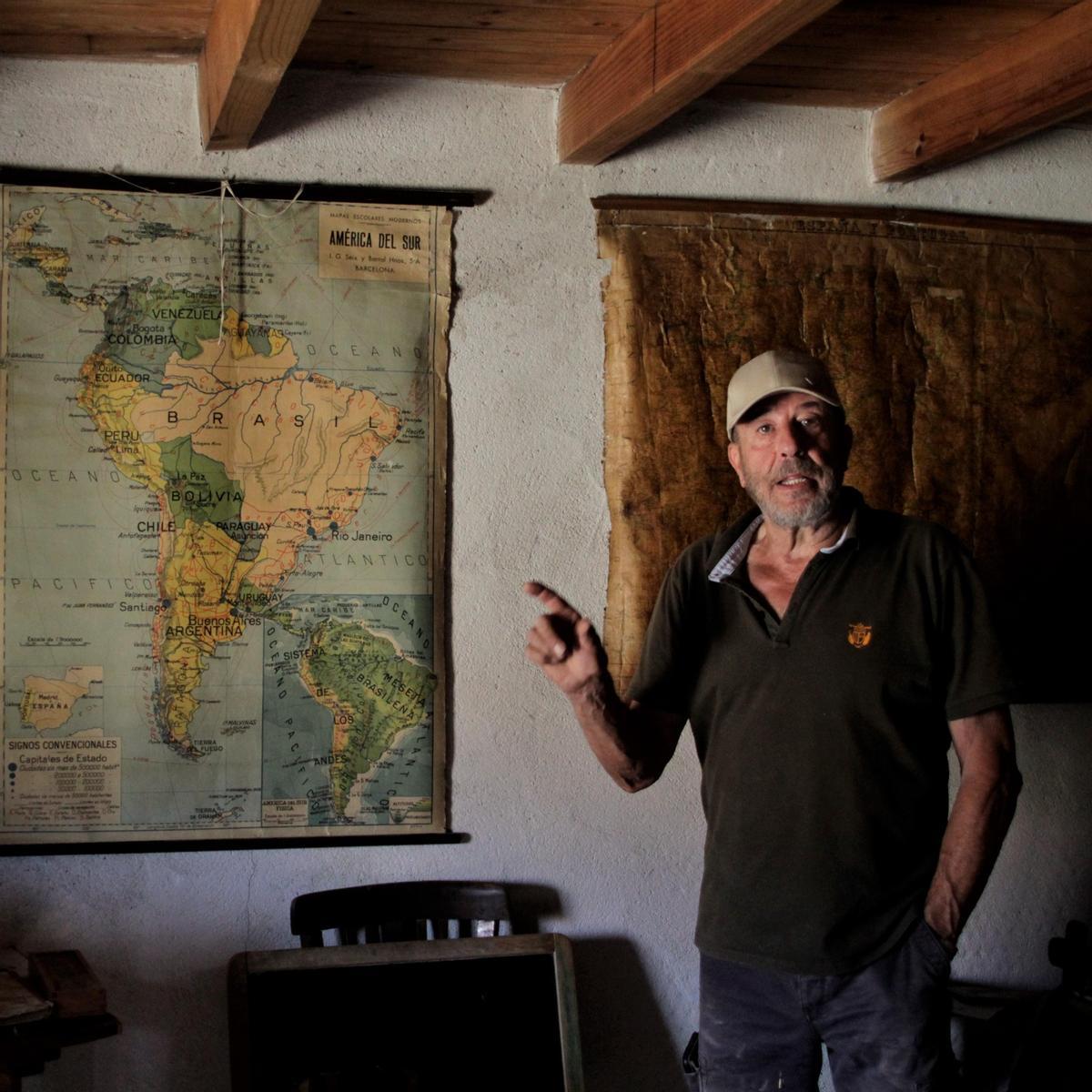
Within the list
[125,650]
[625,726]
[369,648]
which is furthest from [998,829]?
[125,650]

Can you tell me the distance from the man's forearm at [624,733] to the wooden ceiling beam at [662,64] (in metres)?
1.15

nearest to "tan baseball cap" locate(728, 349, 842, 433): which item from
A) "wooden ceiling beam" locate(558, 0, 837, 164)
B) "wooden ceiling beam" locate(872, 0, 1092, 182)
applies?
"wooden ceiling beam" locate(558, 0, 837, 164)

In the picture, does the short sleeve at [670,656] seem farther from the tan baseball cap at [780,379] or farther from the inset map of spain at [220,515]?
the inset map of spain at [220,515]

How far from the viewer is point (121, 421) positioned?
2.88m

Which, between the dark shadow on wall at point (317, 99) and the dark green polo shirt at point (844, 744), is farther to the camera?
the dark shadow on wall at point (317, 99)

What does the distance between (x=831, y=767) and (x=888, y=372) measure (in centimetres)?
130

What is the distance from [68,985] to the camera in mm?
2484

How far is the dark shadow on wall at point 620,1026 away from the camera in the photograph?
3.07 metres

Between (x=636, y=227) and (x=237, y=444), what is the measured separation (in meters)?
1.08

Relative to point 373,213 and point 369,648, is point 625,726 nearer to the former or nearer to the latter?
point 369,648

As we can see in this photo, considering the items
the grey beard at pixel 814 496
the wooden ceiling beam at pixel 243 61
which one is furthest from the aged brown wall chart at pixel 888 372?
the wooden ceiling beam at pixel 243 61

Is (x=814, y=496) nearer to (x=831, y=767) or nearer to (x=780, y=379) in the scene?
(x=780, y=379)

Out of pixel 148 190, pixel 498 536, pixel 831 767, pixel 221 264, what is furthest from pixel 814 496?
pixel 148 190

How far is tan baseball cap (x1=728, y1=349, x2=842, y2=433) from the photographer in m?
2.45
